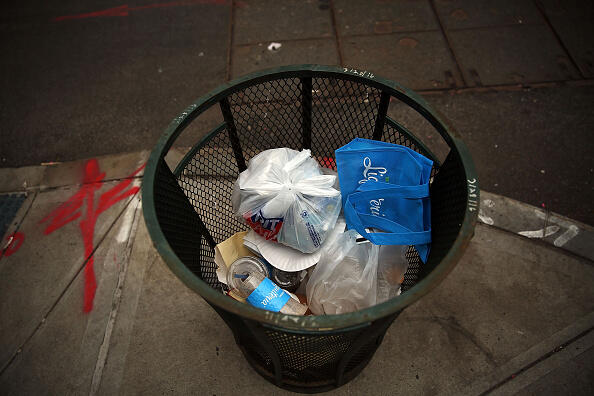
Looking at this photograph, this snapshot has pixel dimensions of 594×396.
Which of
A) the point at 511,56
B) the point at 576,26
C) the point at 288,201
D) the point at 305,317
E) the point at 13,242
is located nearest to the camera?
A: the point at 305,317

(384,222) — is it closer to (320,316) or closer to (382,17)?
(320,316)

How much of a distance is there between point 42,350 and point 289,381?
3.96 feet

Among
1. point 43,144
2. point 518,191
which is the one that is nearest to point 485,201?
point 518,191

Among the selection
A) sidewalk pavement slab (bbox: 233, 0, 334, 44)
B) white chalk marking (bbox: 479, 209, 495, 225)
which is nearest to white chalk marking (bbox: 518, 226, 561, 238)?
white chalk marking (bbox: 479, 209, 495, 225)

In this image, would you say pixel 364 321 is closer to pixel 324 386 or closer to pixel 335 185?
pixel 335 185

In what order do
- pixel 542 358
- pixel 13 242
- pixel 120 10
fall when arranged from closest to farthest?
pixel 542 358
pixel 13 242
pixel 120 10

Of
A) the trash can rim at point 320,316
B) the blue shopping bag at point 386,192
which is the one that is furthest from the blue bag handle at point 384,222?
the trash can rim at point 320,316

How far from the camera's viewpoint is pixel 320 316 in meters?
0.93

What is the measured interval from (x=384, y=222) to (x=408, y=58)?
1.92 m

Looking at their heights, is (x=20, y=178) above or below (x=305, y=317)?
below

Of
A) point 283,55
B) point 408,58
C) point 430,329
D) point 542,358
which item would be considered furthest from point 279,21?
point 542,358

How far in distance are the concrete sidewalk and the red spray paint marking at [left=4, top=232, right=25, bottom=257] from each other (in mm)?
11

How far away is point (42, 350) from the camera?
189 cm

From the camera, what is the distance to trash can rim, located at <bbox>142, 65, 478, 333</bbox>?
0.92m
